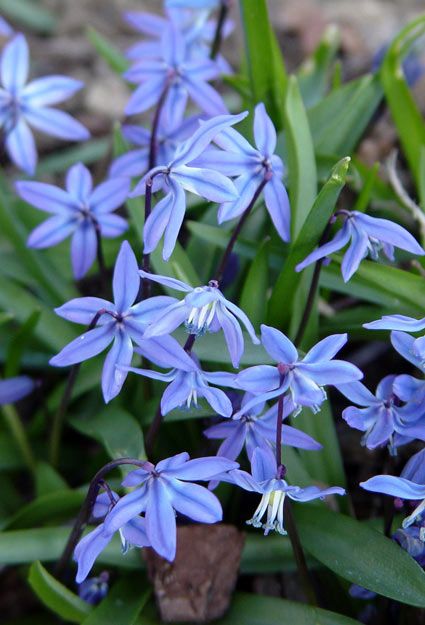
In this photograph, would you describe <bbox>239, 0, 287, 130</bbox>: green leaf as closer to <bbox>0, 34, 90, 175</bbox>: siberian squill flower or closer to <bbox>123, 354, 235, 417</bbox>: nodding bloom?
<bbox>0, 34, 90, 175</bbox>: siberian squill flower

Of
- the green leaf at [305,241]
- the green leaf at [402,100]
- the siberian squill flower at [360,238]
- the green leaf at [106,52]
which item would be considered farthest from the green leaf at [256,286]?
the green leaf at [106,52]

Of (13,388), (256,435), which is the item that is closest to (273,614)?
(256,435)

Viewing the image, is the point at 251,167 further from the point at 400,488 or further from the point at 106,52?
the point at 106,52

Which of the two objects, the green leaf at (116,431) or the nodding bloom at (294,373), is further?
the green leaf at (116,431)

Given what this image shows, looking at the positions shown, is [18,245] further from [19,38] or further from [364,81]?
[364,81]

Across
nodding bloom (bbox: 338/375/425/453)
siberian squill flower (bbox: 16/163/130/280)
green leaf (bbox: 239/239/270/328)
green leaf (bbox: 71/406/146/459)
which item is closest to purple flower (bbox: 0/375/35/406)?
green leaf (bbox: 71/406/146/459)

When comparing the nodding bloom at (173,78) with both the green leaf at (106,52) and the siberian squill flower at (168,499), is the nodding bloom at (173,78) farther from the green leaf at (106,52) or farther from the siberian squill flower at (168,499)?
the siberian squill flower at (168,499)
